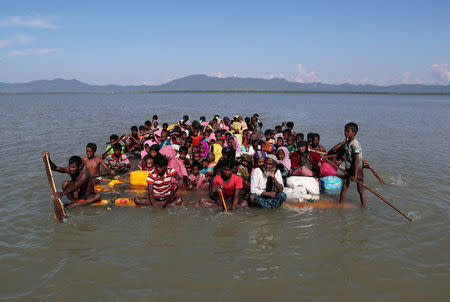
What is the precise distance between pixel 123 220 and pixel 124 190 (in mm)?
1926

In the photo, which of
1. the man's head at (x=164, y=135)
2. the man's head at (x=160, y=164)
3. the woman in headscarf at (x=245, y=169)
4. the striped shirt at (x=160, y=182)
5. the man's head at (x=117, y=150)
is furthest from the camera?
the man's head at (x=164, y=135)

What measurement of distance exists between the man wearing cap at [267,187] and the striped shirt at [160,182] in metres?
1.85

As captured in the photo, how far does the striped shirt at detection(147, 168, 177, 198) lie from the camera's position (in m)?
6.22

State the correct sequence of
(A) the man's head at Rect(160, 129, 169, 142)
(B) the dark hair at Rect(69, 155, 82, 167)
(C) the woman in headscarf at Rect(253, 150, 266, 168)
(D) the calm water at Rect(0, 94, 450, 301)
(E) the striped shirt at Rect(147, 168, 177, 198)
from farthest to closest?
(A) the man's head at Rect(160, 129, 169, 142)
(C) the woman in headscarf at Rect(253, 150, 266, 168)
(E) the striped shirt at Rect(147, 168, 177, 198)
(B) the dark hair at Rect(69, 155, 82, 167)
(D) the calm water at Rect(0, 94, 450, 301)

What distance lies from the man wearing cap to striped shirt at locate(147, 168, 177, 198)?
72.9 inches

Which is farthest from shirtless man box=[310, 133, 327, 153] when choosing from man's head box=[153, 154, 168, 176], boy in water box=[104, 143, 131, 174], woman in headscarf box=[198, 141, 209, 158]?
boy in water box=[104, 143, 131, 174]

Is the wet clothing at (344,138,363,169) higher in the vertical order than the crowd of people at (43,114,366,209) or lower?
higher

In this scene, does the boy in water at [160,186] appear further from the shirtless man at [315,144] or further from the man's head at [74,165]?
the shirtless man at [315,144]

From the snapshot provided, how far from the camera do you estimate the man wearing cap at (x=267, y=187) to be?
6160 mm

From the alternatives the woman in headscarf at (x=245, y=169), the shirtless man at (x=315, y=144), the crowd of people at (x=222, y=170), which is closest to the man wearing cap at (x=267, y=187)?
the crowd of people at (x=222, y=170)

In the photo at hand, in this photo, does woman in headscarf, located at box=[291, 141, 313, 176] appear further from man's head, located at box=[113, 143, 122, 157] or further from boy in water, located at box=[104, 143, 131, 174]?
man's head, located at box=[113, 143, 122, 157]

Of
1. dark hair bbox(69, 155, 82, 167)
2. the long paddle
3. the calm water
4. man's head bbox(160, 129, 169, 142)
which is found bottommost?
the calm water

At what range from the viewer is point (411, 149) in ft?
44.6

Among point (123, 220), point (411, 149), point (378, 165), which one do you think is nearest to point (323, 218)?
point (123, 220)
